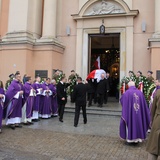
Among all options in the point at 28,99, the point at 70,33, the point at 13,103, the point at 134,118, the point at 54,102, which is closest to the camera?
the point at 134,118

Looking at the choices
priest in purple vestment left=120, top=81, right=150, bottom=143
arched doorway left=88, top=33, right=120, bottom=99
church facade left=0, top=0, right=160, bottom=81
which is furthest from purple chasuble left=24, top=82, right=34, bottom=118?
arched doorway left=88, top=33, right=120, bottom=99

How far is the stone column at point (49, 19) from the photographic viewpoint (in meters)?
14.6

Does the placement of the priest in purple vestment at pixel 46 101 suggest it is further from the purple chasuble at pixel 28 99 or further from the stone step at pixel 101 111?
the stone step at pixel 101 111

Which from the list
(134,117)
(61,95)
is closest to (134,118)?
(134,117)

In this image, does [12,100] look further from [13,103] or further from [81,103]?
[81,103]

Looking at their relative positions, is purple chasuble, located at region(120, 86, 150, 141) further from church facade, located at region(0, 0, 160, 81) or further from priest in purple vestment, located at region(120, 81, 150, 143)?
church facade, located at region(0, 0, 160, 81)

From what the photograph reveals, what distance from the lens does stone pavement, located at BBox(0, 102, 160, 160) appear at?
5508 mm

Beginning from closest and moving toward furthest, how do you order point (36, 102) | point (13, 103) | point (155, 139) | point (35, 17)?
point (155, 139)
point (13, 103)
point (36, 102)
point (35, 17)

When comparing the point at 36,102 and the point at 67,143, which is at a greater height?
the point at 36,102

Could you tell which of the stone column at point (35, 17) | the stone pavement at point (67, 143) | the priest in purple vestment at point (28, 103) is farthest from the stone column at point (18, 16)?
the stone pavement at point (67, 143)

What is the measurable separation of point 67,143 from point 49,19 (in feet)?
A: 32.7

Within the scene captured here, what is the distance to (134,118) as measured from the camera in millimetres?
6434

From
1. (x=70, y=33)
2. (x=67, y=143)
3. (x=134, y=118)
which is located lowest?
(x=67, y=143)

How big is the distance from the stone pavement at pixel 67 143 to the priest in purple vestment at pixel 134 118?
274 millimetres
